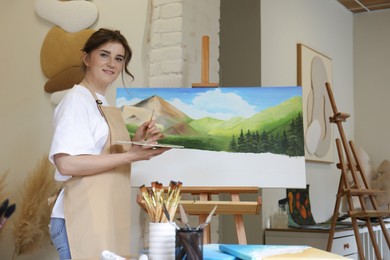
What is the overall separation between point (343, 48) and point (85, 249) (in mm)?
4168

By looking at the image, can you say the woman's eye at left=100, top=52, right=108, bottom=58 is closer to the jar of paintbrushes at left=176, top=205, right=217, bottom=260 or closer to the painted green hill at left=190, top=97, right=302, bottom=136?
the painted green hill at left=190, top=97, right=302, bottom=136

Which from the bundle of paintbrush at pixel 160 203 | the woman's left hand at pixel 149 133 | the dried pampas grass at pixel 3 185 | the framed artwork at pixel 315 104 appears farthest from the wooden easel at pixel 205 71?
the framed artwork at pixel 315 104

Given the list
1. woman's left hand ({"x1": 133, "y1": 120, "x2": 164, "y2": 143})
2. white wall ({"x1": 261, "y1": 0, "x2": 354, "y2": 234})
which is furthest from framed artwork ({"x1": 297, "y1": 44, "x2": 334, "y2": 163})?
woman's left hand ({"x1": 133, "y1": 120, "x2": 164, "y2": 143})

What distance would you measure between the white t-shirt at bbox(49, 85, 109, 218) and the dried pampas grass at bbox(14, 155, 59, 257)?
3.38 feet

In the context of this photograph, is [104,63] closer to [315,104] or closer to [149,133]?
[149,133]

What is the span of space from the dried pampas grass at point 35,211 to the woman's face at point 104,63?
1.01m

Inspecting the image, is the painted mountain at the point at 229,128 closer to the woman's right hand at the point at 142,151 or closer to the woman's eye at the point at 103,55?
the woman's eye at the point at 103,55

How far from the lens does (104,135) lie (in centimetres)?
192

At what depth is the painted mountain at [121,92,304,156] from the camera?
2.59m

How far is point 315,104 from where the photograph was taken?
4.69m

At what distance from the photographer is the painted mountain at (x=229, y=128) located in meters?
2.59

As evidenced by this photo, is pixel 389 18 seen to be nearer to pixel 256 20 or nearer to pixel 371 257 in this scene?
pixel 256 20

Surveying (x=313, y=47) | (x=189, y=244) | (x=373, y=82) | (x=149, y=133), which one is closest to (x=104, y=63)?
(x=149, y=133)

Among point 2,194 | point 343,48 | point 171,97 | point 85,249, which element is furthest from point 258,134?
point 343,48
